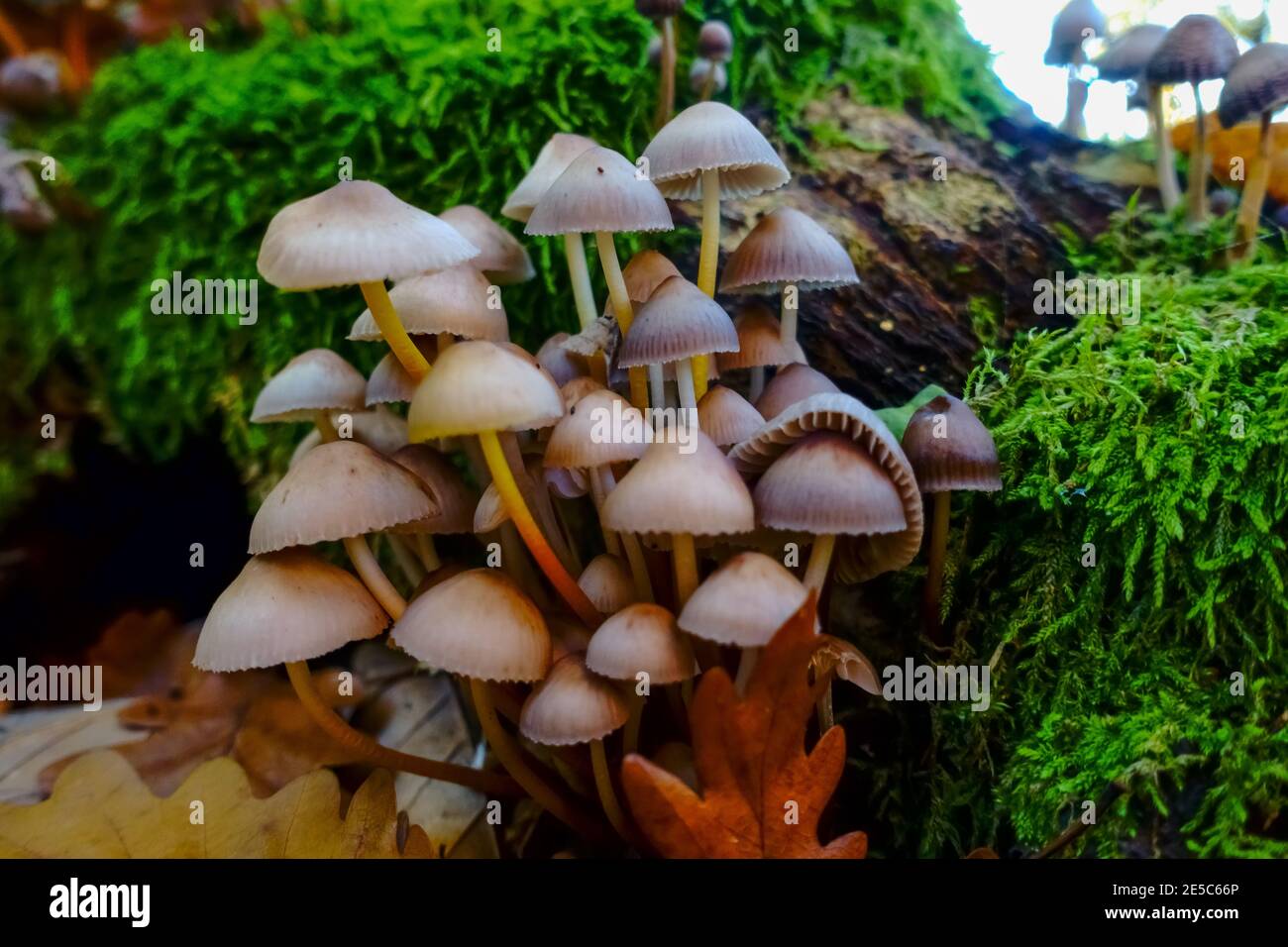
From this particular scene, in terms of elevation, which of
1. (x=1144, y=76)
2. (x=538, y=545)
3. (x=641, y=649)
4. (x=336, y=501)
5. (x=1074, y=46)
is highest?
(x=1074, y=46)

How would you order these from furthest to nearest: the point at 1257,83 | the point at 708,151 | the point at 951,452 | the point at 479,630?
the point at 1257,83 < the point at 708,151 < the point at 951,452 < the point at 479,630

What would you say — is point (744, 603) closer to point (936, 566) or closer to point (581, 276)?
point (936, 566)

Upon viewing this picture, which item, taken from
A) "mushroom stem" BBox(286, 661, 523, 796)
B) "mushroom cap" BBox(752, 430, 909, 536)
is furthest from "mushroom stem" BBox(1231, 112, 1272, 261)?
"mushroom stem" BBox(286, 661, 523, 796)

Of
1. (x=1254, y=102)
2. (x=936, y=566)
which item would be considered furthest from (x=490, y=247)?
(x=1254, y=102)

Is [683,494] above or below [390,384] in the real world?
below

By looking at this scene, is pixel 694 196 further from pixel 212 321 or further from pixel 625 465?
pixel 212 321

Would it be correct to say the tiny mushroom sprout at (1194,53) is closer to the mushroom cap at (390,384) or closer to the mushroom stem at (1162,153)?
the mushroom stem at (1162,153)

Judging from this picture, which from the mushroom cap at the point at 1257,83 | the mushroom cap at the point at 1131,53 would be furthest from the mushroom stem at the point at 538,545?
the mushroom cap at the point at 1131,53
